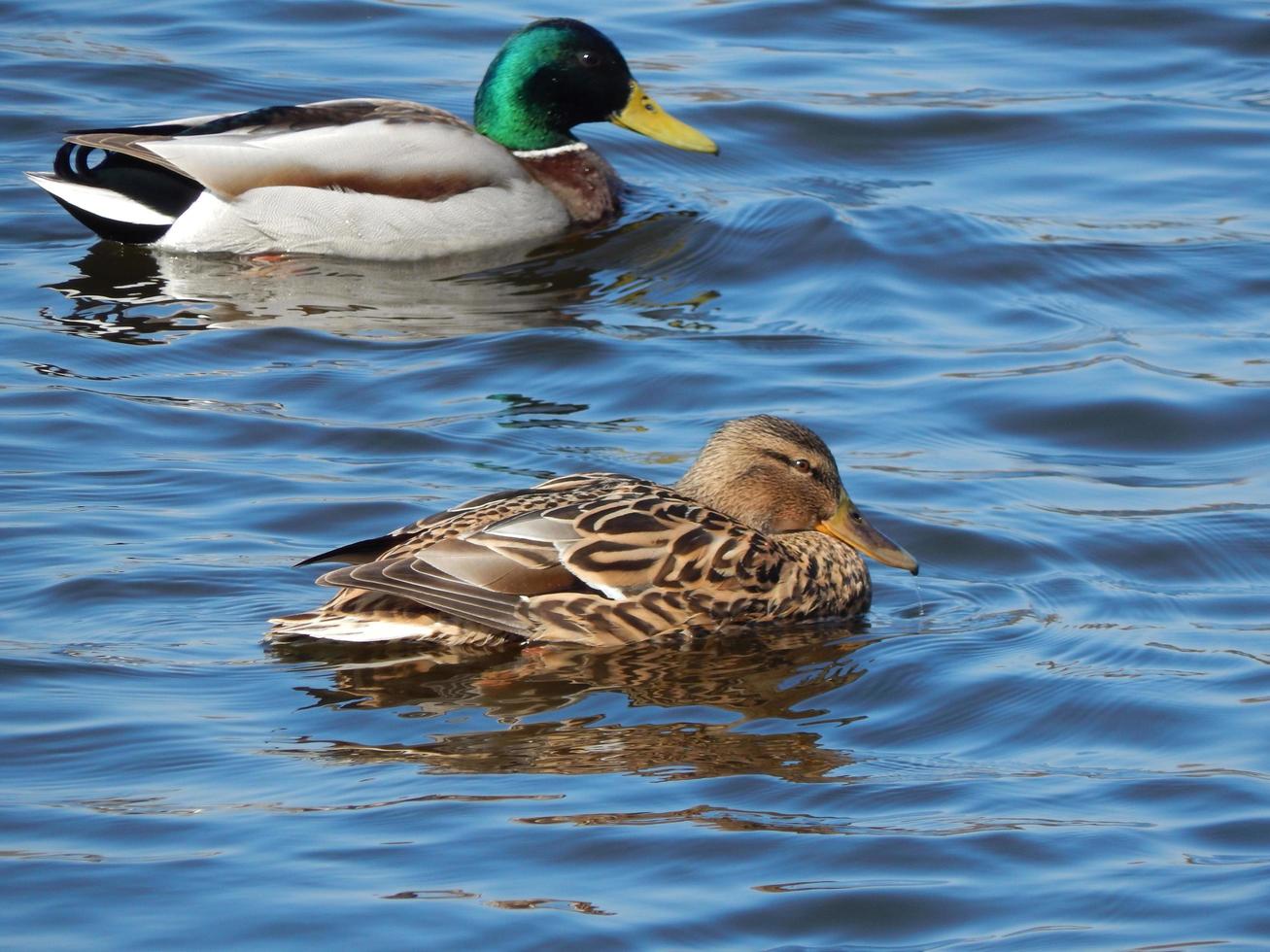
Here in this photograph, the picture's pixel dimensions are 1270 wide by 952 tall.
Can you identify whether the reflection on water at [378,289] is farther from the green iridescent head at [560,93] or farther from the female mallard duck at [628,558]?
the female mallard duck at [628,558]

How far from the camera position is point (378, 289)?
1184 centimetres

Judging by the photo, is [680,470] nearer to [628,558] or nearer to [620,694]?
[628,558]

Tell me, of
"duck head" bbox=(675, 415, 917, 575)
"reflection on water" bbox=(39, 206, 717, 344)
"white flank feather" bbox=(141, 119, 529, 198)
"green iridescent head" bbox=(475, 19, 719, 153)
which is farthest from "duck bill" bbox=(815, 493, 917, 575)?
"green iridescent head" bbox=(475, 19, 719, 153)

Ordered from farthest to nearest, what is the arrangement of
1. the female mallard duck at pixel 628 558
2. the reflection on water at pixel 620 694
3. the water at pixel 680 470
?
1. the female mallard duck at pixel 628 558
2. the reflection on water at pixel 620 694
3. the water at pixel 680 470

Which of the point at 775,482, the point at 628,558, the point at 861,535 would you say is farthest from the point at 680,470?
the point at 628,558

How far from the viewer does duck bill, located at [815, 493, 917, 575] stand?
8047 mm

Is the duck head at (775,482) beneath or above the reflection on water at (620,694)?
above

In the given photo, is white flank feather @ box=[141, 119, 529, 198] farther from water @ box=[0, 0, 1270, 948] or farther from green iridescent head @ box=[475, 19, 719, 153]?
green iridescent head @ box=[475, 19, 719, 153]

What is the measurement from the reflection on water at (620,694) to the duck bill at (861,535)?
26cm

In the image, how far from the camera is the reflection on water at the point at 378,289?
11.1 metres

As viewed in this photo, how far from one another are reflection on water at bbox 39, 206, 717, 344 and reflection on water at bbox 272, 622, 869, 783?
12.1 ft

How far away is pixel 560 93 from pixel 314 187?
1.68 meters

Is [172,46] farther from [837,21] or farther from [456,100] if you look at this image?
[837,21]

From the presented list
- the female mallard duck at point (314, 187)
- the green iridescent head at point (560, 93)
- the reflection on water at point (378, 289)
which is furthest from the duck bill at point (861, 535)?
the green iridescent head at point (560, 93)
